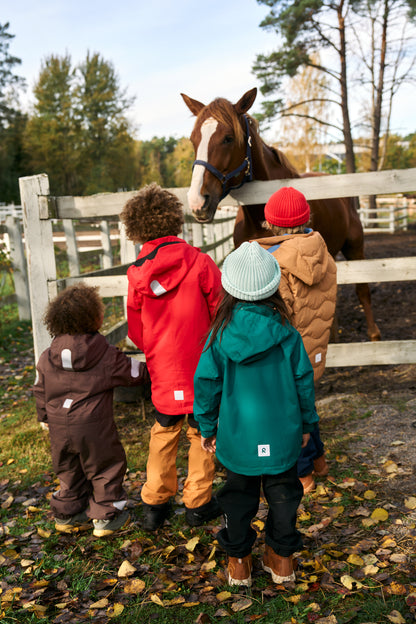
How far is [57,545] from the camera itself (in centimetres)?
278

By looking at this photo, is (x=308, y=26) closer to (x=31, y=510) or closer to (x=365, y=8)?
(x=365, y=8)

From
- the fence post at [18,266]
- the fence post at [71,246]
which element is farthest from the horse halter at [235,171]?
the fence post at [18,266]

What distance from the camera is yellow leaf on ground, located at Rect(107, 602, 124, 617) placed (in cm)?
218

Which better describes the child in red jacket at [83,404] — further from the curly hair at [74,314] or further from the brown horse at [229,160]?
the brown horse at [229,160]

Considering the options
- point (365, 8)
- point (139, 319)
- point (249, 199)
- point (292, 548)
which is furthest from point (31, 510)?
point (365, 8)

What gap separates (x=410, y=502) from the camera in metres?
2.83

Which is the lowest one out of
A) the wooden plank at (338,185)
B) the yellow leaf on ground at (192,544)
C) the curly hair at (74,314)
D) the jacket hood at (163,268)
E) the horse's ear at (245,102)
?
the yellow leaf on ground at (192,544)

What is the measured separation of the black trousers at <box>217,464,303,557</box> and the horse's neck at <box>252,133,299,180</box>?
2591 millimetres

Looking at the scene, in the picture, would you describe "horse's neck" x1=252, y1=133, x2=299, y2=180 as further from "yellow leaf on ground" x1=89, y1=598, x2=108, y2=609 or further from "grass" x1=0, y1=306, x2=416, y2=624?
"yellow leaf on ground" x1=89, y1=598, x2=108, y2=609

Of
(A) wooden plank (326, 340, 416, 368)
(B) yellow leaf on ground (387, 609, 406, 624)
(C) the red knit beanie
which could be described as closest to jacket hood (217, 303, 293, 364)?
(C) the red knit beanie

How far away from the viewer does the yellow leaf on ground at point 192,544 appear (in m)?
2.62

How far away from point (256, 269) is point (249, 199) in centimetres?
179

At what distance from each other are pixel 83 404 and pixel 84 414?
2.2 inches

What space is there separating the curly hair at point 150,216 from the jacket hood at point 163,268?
0.10 metres
